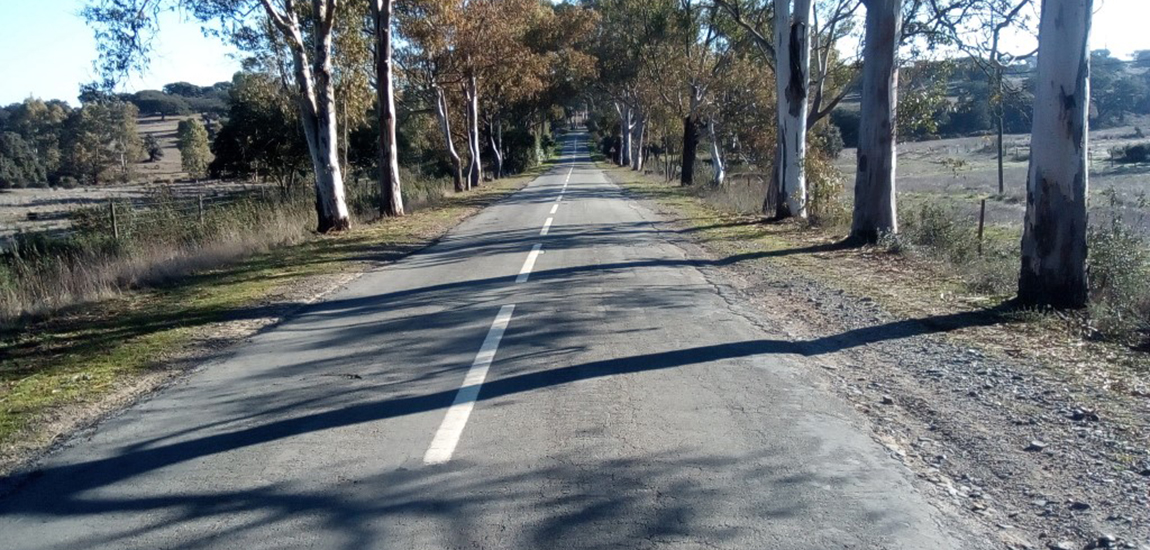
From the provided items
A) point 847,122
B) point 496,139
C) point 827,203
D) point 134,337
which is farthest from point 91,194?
point 847,122

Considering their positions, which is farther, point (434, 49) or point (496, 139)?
point (496, 139)

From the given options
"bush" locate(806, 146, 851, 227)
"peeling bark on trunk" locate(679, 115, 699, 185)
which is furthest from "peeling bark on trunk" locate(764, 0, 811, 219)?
"peeling bark on trunk" locate(679, 115, 699, 185)

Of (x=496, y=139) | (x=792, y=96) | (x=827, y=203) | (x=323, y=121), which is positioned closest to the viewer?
(x=792, y=96)

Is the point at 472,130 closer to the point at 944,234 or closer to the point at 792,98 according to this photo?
the point at 792,98

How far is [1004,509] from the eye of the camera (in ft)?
15.7

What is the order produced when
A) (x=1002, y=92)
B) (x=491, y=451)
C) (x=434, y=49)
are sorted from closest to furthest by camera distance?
(x=491, y=451) → (x=1002, y=92) → (x=434, y=49)

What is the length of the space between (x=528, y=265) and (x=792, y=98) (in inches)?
338

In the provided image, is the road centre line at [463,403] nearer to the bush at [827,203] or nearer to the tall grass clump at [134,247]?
the tall grass clump at [134,247]

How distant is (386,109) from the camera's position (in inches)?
1008

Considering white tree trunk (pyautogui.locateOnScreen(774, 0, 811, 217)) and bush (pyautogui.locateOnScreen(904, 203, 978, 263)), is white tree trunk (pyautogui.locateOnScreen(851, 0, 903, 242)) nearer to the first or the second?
bush (pyautogui.locateOnScreen(904, 203, 978, 263))

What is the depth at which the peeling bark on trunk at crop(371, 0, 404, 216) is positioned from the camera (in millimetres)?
25297

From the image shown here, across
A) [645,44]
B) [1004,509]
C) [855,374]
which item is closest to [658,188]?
[645,44]

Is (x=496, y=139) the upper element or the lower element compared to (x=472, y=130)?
upper

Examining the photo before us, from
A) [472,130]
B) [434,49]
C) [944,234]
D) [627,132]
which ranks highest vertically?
[434,49]
